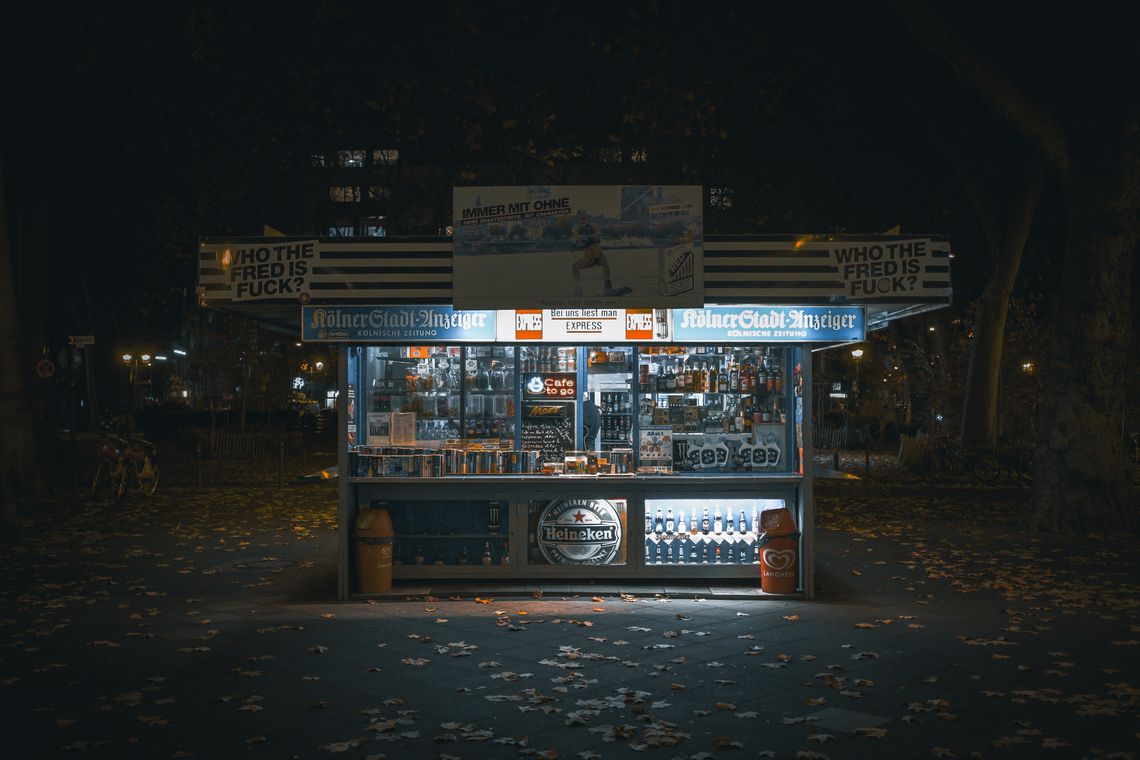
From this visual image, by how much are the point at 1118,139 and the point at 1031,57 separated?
2.96m

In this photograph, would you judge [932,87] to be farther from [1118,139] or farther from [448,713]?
[448,713]

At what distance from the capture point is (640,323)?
10477 mm

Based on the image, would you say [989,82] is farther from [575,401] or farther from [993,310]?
[993,310]

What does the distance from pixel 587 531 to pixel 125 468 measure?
12859 millimetres

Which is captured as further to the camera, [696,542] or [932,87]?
[932,87]

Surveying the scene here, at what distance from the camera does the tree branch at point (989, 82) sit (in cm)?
1494

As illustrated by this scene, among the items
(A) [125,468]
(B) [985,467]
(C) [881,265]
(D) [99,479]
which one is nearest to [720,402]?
(C) [881,265]

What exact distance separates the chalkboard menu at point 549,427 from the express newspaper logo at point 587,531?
2.71 feet

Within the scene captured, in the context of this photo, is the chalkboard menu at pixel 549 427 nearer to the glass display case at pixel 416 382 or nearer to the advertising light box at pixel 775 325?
the glass display case at pixel 416 382

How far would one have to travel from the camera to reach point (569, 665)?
25.0ft

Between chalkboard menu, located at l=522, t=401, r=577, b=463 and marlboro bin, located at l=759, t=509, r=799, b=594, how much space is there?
93.8 inches

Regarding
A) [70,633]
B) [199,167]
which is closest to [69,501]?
[199,167]

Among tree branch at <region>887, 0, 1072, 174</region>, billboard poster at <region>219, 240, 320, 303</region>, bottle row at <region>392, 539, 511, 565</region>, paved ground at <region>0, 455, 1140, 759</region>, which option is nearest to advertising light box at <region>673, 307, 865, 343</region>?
paved ground at <region>0, 455, 1140, 759</region>

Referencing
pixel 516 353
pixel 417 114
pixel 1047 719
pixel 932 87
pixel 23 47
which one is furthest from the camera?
pixel 932 87
